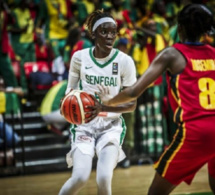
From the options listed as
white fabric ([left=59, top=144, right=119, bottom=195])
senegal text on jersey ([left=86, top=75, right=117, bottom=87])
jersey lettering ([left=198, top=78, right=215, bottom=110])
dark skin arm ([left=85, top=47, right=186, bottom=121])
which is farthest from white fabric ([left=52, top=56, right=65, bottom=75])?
jersey lettering ([left=198, top=78, right=215, bottom=110])

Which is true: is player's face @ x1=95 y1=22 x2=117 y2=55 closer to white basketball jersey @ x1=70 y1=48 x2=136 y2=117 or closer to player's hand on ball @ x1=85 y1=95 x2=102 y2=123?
white basketball jersey @ x1=70 y1=48 x2=136 y2=117

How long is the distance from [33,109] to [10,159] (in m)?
1.82

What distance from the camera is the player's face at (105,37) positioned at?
517cm

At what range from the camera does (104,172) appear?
4676 millimetres

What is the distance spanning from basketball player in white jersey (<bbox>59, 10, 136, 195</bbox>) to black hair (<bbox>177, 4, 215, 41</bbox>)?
1.00m

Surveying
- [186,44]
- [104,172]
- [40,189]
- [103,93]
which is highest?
[186,44]

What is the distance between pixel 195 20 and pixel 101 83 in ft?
4.36

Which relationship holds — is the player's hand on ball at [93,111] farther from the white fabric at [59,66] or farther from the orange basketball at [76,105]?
the white fabric at [59,66]

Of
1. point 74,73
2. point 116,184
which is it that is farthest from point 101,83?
point 116,184

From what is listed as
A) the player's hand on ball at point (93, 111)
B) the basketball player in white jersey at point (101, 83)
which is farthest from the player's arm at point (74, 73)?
the player's hand on ball at point (93, 111)

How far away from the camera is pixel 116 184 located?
771 centimetres

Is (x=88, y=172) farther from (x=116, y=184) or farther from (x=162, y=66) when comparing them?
(x=116, y=184)

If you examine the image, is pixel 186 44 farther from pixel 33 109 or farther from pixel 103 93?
pixel 33 109

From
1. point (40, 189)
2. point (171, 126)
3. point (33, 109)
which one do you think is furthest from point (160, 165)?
point (33, 109)
